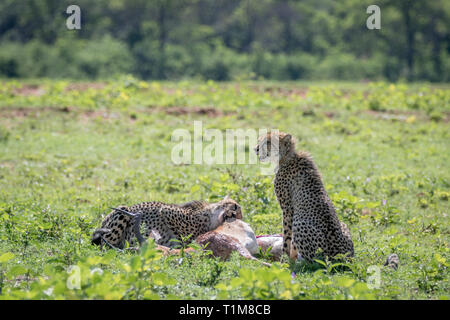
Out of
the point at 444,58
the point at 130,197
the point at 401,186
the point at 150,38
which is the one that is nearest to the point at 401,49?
the point at 444,58

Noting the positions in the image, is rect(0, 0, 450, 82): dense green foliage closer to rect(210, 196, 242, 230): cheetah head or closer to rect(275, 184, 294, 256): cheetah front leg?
rect(210, 196, 242, 230): cheetah head

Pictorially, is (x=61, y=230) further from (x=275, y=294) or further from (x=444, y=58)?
(x=444, y=58)

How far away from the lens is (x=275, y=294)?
15.6 ft

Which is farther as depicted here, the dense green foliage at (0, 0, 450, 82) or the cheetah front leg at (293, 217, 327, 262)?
the dense green foliage at (0, 0, 450, 82)

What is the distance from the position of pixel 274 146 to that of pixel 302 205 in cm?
84

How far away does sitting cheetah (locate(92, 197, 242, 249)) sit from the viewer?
6.61 m

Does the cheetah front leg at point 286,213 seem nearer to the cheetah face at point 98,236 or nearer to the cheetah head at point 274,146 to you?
the cheetah head at point 274,146
